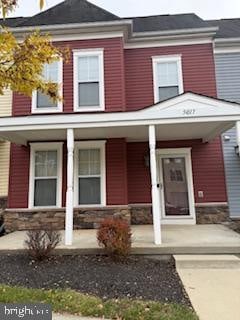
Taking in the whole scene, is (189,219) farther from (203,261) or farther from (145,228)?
(203,261)

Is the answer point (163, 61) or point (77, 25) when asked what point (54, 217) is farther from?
point (163, 61)

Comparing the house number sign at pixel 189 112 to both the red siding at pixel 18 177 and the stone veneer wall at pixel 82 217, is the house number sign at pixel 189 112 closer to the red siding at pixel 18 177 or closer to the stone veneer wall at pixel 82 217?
the stone veneer wall at pixel 82 217

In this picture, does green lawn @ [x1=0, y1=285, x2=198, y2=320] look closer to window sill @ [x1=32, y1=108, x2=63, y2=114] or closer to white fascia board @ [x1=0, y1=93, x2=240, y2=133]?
white fascia board @ [x1=0, y1=93, x2=240, y2=133]

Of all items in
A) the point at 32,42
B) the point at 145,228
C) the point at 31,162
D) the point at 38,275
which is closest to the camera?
the point at 32,42

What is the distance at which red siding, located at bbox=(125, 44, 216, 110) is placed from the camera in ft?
33.2

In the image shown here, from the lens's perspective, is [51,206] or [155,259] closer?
[155,259]

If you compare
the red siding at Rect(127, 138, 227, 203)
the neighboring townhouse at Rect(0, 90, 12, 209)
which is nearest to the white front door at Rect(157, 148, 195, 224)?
the red siding at Rect(127, 138, 227, 203)

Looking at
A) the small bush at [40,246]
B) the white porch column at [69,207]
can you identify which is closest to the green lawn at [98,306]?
the small bush at [40,246]

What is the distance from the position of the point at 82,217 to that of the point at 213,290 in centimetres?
519

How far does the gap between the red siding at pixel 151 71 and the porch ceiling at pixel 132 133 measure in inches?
68.3

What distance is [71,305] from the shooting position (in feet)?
11.9

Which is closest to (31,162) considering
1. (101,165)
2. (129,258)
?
(101,165)

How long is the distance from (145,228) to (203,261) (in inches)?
124

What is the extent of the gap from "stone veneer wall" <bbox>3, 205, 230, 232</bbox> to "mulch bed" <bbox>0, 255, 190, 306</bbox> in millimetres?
2772
